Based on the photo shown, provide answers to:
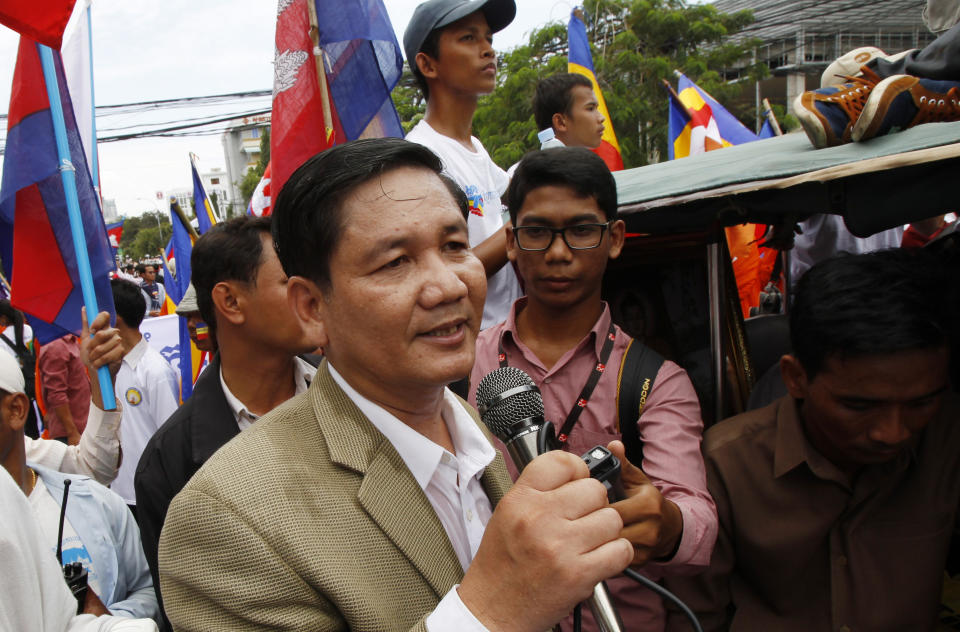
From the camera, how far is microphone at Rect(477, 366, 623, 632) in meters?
1.36

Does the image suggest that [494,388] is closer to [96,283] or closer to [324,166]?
[324,166]

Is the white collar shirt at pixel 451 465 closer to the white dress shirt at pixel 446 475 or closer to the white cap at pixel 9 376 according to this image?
the white dress shirt at pixel 446 475

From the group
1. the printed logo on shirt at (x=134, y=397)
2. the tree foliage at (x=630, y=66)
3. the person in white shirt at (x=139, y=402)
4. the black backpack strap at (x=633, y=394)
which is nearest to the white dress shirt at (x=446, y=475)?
the black backpack strap at (x=633, y=394)

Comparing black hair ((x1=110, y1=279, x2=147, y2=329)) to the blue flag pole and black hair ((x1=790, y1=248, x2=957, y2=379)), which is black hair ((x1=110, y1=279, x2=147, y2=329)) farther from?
black hair ((x1=790, y1=248, x2=957, y2=379))

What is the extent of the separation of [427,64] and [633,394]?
7.13 feet

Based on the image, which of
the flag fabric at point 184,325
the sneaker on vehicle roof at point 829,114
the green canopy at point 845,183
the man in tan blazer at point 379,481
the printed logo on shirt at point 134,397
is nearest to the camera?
the man in tan blazer at point 379,481

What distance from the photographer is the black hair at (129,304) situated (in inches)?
182

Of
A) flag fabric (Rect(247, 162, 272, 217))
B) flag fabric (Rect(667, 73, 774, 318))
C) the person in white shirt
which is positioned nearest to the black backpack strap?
the person in white shirt

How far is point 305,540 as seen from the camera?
119cm

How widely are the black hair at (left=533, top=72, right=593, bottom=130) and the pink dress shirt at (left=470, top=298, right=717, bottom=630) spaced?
2837mm

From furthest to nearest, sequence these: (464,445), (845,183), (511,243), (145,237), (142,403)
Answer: (145,237) → (142,403) → (511,243) → (845,183) → (464,445)

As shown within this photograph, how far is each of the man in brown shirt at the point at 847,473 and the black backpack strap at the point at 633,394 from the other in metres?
0.26

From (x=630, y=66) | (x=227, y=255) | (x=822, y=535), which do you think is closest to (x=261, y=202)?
(x=227, y=255)

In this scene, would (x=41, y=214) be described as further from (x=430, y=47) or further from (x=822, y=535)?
(x=822, y=535)
